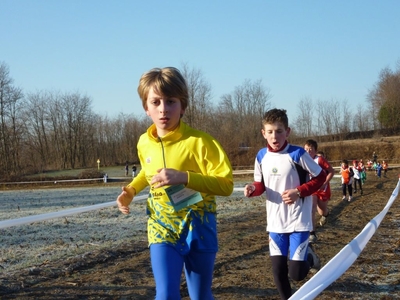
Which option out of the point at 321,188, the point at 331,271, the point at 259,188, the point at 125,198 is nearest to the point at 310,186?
the point at 259,188

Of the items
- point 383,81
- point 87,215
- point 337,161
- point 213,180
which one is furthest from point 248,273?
point 383,81

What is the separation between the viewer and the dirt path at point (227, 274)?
580cm

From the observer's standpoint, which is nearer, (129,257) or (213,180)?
(213,180)

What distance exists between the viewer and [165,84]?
3154 mm

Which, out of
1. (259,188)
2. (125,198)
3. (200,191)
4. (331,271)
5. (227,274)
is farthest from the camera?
(227,274)

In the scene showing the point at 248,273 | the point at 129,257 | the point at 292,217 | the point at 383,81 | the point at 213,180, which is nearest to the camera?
the point at 213,180

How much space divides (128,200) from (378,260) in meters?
5.01

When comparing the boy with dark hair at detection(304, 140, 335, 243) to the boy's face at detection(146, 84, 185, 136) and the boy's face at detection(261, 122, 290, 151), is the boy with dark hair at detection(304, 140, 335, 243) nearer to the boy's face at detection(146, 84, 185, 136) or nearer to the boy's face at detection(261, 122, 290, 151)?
the boy's face at detection(261, 122, 290, 151)

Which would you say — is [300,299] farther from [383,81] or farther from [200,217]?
[383,81]

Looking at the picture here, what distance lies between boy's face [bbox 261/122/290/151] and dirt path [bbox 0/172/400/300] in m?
1.83

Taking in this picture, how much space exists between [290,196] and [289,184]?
202 mm

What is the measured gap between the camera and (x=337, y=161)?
181ft

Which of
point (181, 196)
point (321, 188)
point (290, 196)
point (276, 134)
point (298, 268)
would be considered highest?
point (276, 134)

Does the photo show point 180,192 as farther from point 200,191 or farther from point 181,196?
point 200,191
